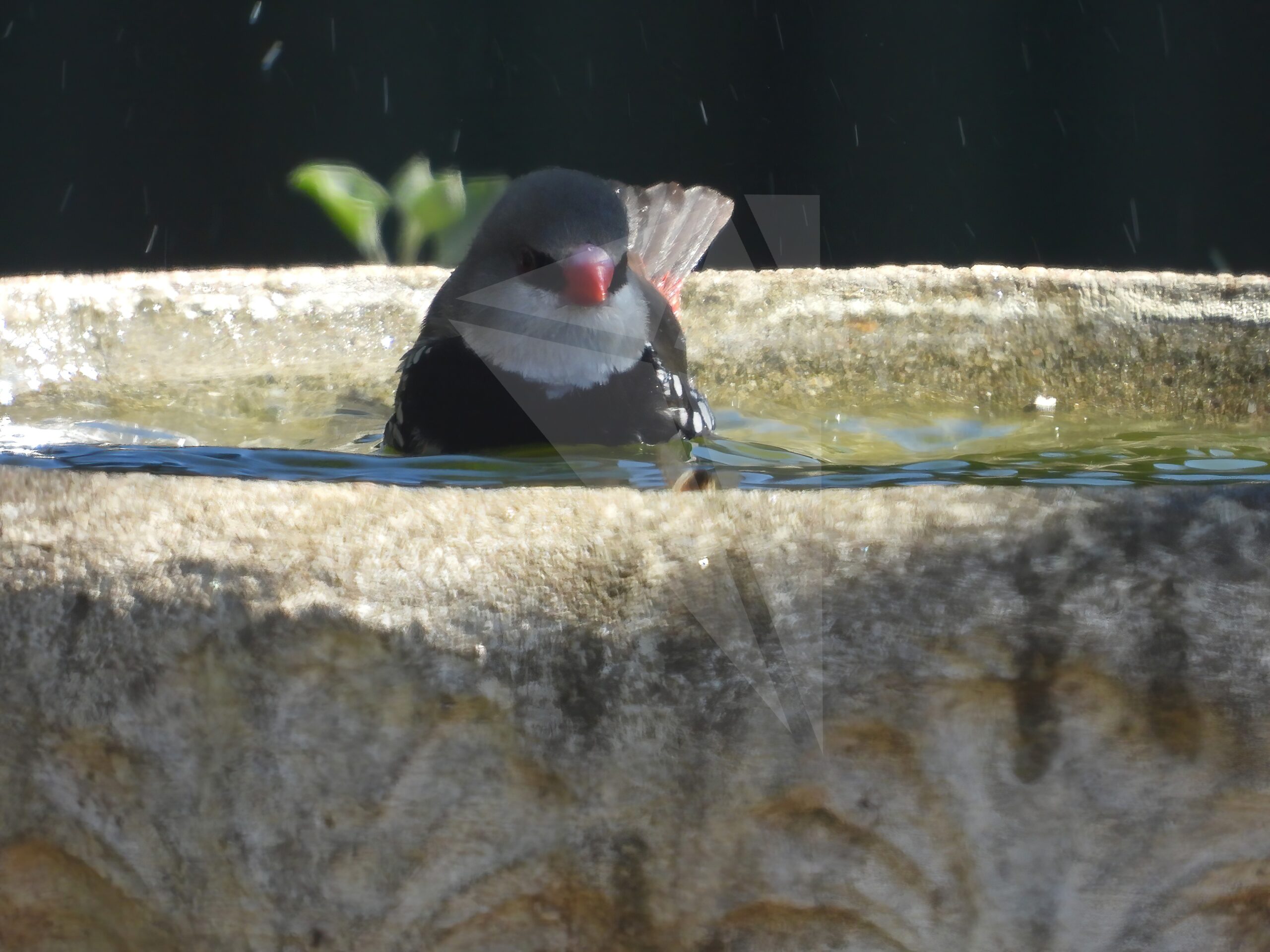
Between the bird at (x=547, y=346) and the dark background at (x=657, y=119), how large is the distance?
108 inches

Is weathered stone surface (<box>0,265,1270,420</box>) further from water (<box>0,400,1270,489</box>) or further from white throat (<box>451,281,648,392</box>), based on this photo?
white throat (<box>451,281,648,392</box>)

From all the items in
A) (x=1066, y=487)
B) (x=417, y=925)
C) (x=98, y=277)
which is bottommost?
(x=417, y=925)

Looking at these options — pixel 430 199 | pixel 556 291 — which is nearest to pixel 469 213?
pixel 430 199

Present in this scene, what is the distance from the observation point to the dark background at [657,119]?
14.5 ft

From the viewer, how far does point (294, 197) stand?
474 centimetres

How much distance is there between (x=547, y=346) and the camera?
1910mm

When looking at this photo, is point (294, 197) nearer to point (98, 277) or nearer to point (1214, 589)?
point (98, 277)

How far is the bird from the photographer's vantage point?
1841 mm

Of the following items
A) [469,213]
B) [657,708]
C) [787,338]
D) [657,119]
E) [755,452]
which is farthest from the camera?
[657,119]

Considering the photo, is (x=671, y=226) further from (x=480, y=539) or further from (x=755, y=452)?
(x=480, y=539)

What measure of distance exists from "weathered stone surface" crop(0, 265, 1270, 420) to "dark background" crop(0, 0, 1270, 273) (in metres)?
2.40

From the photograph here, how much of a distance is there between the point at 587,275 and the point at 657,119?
3050 mm

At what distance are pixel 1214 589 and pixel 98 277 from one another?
71.5 inches

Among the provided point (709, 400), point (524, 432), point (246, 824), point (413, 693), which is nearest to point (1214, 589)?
point (413, 693)
